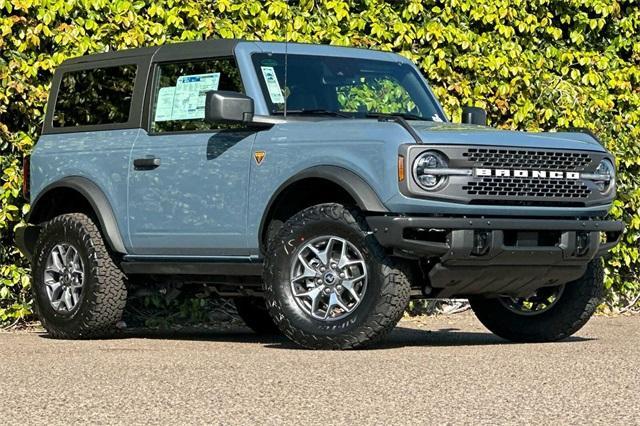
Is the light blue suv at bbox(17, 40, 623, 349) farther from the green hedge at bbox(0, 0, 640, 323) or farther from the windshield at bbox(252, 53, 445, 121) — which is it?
the green hedge at bbox(0, 0, 640, 323)

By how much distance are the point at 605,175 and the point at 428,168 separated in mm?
1454

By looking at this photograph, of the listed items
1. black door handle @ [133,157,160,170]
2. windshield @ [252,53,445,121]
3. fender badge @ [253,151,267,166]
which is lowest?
black door handle @ [133,157,160,170]

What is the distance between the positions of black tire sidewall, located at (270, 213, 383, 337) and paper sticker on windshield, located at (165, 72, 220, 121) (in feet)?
4.14

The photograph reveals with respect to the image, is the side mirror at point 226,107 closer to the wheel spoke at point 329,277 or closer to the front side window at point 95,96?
the wheel spoke at point 329,277

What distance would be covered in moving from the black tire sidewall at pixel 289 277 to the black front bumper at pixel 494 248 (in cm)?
16

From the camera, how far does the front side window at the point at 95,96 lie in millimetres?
10750

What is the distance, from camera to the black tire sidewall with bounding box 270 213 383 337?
8977mm

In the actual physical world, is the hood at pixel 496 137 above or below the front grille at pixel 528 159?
above

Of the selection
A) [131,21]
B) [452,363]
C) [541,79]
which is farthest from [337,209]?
[541,79]

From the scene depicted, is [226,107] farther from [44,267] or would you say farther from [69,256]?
[44,267]

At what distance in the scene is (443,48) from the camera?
12.9 metres

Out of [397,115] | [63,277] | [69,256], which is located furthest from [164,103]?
[397,115]

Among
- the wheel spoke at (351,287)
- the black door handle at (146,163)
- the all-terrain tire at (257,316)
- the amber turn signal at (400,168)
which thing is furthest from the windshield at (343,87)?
the all-terrain tire at (257,316)

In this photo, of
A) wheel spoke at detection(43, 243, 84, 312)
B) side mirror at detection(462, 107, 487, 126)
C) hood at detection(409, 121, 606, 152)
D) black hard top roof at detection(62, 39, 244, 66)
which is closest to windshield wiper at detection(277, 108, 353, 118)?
hood at detection(409, 121, 606, 152)
